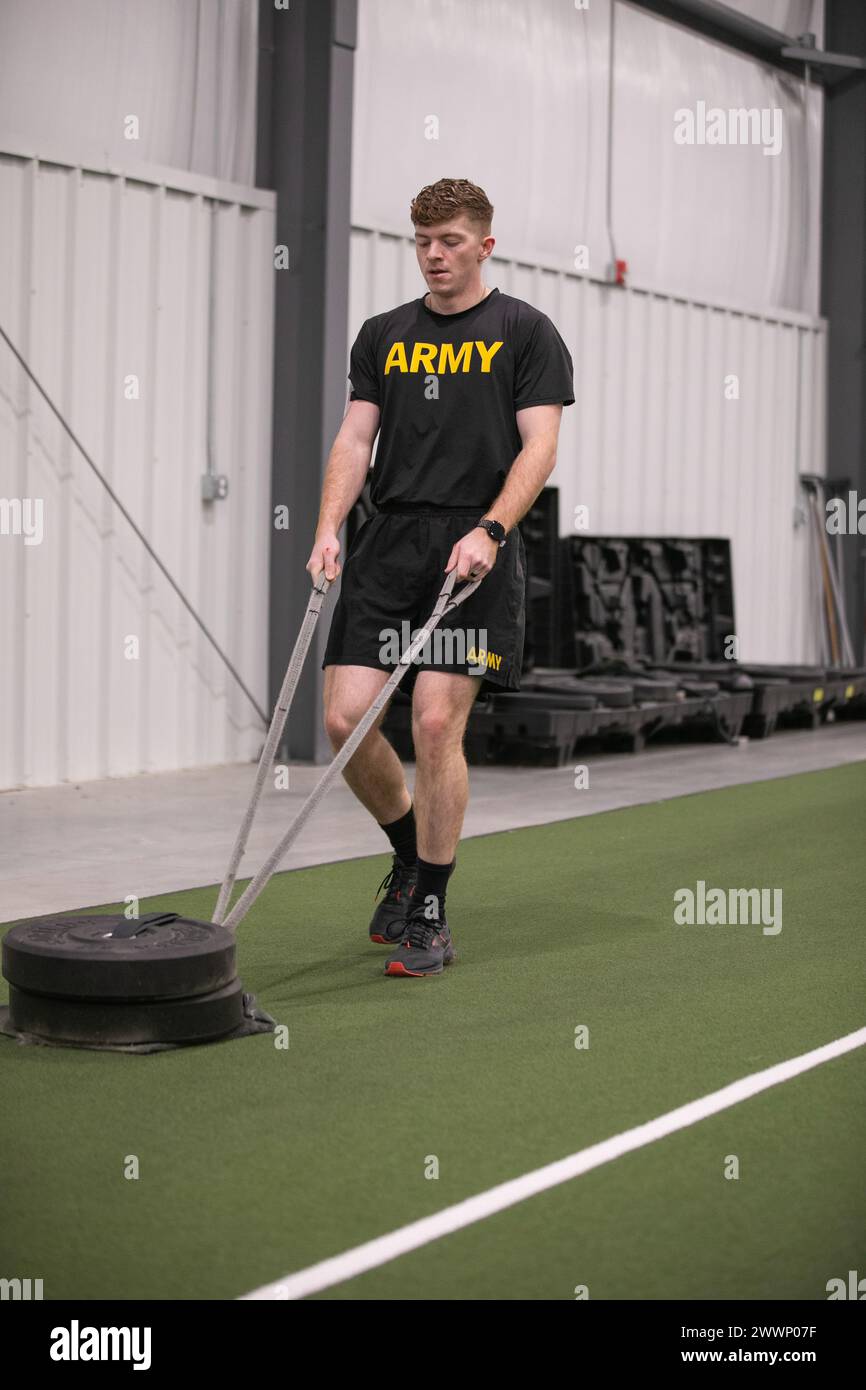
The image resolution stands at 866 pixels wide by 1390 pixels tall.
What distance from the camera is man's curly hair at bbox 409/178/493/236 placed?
4.30 metres

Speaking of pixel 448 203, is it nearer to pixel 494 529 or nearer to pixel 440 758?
pixel 494 529

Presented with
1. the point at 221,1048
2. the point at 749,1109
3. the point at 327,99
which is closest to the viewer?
the point at 749,1109

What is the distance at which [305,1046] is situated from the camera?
3.71 meters

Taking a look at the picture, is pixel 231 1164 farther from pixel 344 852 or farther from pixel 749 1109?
pixel 344 852

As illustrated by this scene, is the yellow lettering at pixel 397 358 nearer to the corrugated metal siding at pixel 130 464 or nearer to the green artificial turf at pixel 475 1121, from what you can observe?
the green artificial turf at pixel 475 1121

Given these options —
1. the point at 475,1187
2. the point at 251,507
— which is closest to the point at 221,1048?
the point at 475,1187

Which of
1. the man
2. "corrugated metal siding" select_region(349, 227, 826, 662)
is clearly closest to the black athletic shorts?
the man

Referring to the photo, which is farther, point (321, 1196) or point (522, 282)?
point (522, 282)

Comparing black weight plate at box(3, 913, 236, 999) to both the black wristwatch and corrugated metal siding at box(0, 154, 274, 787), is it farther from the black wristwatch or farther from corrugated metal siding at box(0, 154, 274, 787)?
corrugated metal siding at box(0, 154, 274, 787)

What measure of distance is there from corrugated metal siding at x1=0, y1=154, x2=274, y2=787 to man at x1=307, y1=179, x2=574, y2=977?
12.3 feet

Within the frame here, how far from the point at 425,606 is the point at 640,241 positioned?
830 cm

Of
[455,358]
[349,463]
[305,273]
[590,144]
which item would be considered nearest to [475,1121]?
[349,463]

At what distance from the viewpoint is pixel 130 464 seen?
840cm

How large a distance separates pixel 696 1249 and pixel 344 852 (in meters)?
3.78
